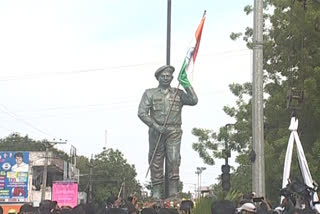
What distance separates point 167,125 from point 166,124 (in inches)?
1.7

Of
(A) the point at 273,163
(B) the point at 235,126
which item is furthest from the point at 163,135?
(B) the point at 235,126

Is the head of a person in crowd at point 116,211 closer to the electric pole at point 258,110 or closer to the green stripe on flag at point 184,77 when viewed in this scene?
the electric pole at point 258,110

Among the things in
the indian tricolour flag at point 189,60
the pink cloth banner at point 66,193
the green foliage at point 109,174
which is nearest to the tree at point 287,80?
the indian tricolour flag at point 189,60

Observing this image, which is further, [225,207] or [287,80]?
[287,80]

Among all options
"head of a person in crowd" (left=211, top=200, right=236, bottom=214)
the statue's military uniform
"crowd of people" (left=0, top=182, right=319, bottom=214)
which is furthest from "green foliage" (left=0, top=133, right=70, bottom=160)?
"head of a person in crowd" (left=211, top=200, right=236, bottom=214)

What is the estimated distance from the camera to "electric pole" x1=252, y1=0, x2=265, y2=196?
14.1 meters

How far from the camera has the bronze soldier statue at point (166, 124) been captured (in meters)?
17.7

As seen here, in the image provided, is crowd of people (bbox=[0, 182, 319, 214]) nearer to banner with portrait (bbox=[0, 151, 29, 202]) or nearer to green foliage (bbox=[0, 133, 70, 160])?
banner with portrait (bbox=[0, 151, 29, 202])

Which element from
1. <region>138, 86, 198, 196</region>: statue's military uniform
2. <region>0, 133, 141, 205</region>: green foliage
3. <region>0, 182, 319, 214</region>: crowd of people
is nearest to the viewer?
<region>0, 182, 319, 214</region>: crowd of people

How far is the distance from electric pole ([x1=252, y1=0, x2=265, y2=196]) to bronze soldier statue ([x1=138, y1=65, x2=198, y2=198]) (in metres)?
3.54

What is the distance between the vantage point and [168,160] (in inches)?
700

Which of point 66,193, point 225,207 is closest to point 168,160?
point 225,207

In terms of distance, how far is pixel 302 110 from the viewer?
2069 centimetres

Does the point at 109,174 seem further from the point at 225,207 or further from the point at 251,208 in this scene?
the point at 251,208
